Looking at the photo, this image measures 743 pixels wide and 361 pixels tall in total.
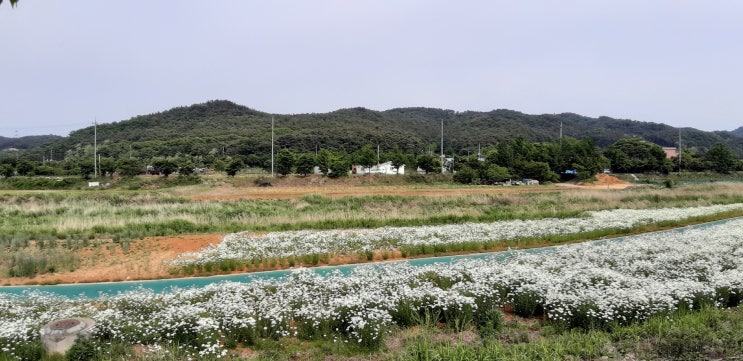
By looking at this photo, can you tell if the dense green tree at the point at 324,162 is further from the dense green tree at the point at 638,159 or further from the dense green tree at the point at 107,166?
the dense green tree at the point at 638,159

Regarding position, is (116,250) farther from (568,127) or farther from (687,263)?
(568,127)

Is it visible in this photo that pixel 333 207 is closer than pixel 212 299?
No

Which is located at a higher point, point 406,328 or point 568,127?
point 568,127

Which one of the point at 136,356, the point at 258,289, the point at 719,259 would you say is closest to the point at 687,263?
the point at 719,259

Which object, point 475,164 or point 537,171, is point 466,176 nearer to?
point 475,164

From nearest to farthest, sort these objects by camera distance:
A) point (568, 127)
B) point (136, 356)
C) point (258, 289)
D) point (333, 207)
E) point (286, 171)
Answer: point (136, 356) → point (258, 289) → point (333, 207) → point (286, 171) → point (568, 127)

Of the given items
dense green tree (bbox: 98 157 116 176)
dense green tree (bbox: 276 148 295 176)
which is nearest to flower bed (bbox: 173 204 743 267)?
dense green tree (bbox: 276 148 295 176)

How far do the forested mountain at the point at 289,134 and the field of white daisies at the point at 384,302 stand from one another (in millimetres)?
87687

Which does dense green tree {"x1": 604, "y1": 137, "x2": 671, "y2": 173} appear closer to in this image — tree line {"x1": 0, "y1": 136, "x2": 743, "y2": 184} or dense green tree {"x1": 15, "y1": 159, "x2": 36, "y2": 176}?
tree line {"x1": 0, "y1": 136, "x2": 743, "y2": 184}

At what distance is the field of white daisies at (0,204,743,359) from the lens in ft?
22.3

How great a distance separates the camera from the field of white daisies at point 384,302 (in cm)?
680

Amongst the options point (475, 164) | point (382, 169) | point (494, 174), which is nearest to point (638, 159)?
point (475, 164)

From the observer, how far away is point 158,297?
8.78 m

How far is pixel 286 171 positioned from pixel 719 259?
190 feet
